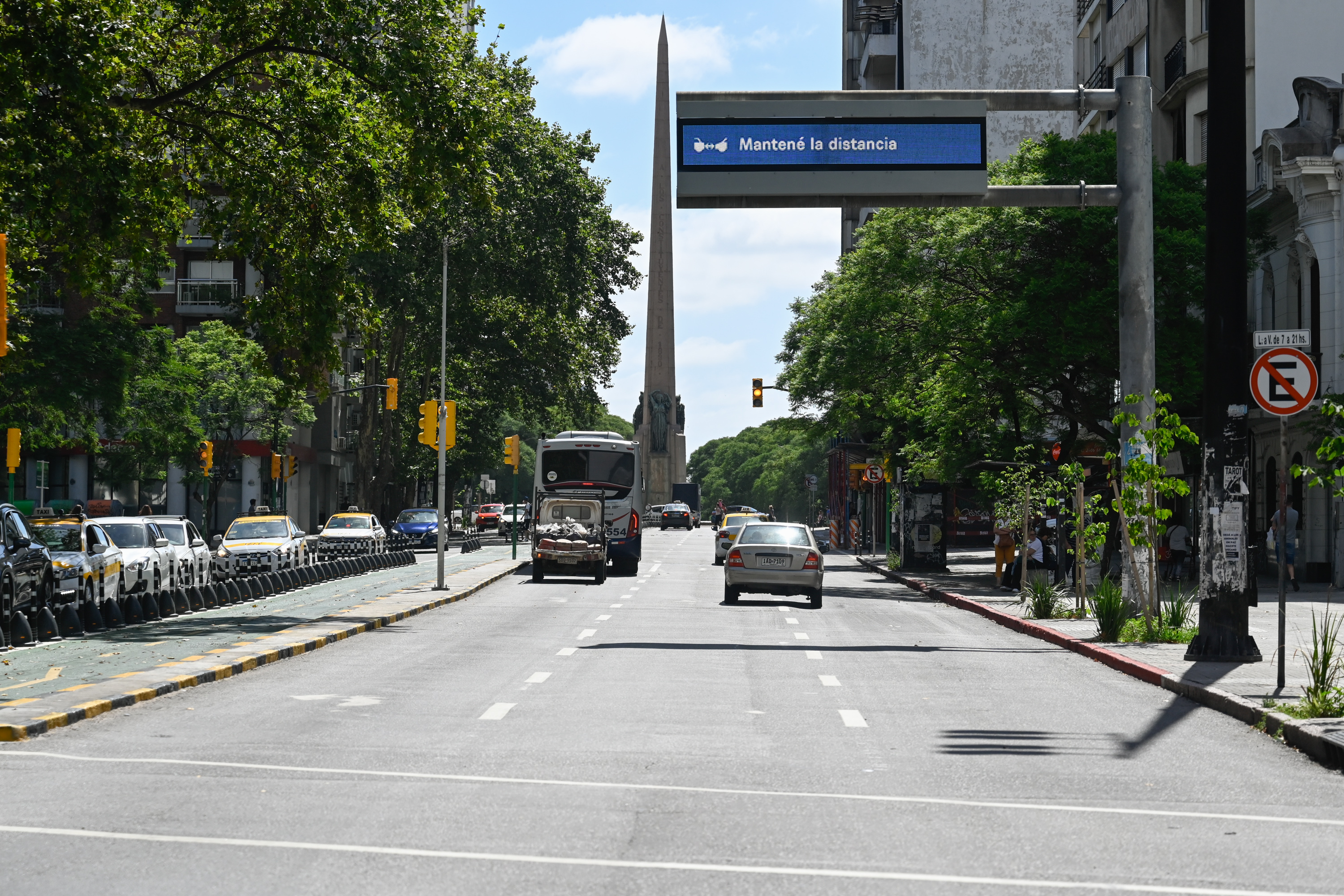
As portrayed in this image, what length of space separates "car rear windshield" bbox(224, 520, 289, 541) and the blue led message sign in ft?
58.3

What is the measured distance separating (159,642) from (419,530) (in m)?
41.2

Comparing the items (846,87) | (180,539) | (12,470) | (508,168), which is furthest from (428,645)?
(846,87)

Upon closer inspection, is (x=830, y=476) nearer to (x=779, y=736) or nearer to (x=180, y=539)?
(x=180, y=539)

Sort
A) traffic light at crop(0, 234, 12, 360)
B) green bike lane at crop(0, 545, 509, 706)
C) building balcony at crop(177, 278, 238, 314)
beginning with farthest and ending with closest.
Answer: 1. building balcony at crop(177, 278, 238, 314)
2. green bike lane at crop(0, 545, 509, 706)
3. traffic light at crop(0, 234, 12, 360)

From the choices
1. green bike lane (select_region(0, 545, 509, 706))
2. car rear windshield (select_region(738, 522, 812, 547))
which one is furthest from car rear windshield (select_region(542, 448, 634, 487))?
car rear windshield (select_region(738, 522, 812, 547))

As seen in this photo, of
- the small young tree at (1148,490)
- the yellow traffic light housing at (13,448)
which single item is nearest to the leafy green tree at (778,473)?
the yellow traffic light housing at (13,448)

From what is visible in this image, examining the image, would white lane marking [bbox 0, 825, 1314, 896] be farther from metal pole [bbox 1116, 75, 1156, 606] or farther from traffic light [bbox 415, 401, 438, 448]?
traffic light [bbox 415, 401, 438, 448]

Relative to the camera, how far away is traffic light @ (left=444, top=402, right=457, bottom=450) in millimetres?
31312

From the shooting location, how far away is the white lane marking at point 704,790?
8.16m

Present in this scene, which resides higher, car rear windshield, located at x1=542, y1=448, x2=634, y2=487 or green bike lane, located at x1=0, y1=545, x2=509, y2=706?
car rear windshield, located at x1=542, y1=448, x2=634, y2=487

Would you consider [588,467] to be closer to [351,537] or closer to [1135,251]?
[351,537]

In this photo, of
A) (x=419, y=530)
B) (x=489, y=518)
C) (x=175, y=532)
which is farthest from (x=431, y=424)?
(x=489, y=518)

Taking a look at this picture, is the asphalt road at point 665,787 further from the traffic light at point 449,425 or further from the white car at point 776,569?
the traffic light at point 449,425

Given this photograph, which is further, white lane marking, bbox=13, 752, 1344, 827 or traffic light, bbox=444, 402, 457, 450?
traffic light, bbox=444, 402, 457, 450
